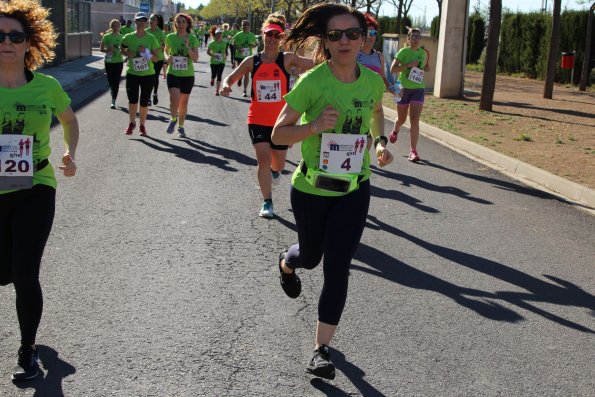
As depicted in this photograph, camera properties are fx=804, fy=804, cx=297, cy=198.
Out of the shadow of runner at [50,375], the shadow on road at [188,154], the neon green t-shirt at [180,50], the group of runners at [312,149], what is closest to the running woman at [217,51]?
the neon green t-shirt at [180,50]

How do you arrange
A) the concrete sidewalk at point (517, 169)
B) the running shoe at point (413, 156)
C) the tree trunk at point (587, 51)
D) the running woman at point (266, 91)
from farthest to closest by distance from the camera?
the tree trunk at point (587, 51)
the running shoe at point (413, 156)
the concrete sidewalk at point (517, 169)
the running woman at point (266, 91)

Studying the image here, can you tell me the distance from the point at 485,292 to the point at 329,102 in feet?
7.78

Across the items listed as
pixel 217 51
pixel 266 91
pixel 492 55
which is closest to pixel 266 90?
pixel 266 91

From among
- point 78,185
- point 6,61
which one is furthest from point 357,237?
point 78,185

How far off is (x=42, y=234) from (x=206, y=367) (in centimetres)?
110

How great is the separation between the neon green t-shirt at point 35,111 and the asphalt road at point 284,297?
1076 millimetres

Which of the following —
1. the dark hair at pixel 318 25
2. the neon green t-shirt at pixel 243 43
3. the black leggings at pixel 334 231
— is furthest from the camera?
the neon green t-shirt at pixel 243 43

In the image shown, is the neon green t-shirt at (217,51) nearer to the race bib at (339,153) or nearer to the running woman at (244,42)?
the running woman at (244,42)

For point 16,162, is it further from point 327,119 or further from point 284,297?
point 284,297

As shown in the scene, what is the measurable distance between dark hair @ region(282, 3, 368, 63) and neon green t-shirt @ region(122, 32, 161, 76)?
8725 millimetres

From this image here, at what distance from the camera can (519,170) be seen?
11656mm

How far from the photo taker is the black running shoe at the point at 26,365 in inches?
158

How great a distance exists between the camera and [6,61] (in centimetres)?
416

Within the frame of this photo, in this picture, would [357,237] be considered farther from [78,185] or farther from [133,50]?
[133,50]
